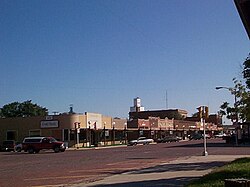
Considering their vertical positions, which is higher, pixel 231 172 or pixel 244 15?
pixel 244 15

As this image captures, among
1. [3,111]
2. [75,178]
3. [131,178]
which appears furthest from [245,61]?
[3,111]

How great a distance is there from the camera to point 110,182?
17.1 m

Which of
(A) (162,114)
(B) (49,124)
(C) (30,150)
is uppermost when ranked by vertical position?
(A) (162,114)

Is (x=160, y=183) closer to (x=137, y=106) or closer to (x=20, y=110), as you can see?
(x=20, y=110)

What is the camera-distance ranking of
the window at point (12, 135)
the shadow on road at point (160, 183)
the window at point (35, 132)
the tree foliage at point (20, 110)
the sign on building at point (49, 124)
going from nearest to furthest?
1. the shadow on road at point (160, 183)
2. the sign on building at point (49, 124)
3. the window at point (35, 132)
4. the window at point (12, 135)
5. the tree foliage at point (20, 110)

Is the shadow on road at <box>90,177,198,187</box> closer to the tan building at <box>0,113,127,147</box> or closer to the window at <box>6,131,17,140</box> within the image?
the tan building at <box>0,113,127,147</box>

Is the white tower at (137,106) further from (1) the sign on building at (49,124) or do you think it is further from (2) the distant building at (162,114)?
(1) the sign on building at (49,124)

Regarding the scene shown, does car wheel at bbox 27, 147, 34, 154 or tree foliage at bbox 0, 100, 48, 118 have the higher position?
tree foliage at bbox 0, 100, 48, 118

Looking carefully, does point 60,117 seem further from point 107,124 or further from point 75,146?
point 107,124

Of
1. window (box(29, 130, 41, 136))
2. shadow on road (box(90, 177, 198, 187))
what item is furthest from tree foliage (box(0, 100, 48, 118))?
shadow on road (box(90, 177, 198, 187))

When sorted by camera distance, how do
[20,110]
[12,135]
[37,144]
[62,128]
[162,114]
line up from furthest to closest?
[162,114] < [20,110] < [12,135] < [62,128] < [37,144]

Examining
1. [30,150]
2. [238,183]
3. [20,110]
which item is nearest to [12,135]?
[30,150]

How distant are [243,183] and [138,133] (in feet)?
318

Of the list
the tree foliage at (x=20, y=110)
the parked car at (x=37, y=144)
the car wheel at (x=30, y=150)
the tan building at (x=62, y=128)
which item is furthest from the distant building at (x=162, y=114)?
the car wheel at (x=30, y=150)
